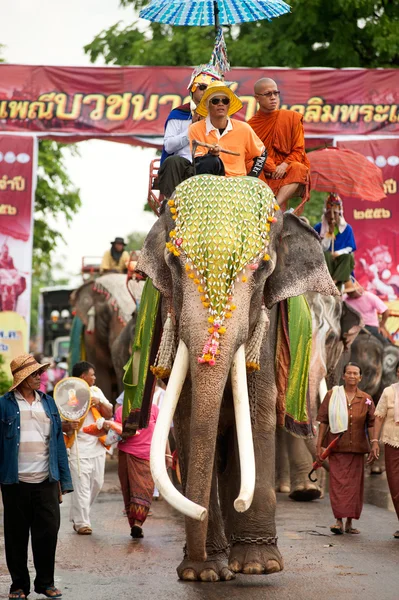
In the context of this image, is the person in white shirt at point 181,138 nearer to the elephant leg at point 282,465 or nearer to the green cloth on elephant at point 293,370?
the green cloth on elephant at point 293,370

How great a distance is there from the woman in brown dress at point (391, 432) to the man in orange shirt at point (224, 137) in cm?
356

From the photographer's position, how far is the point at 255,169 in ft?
30.5

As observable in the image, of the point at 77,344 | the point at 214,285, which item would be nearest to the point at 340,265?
the point at 77,344

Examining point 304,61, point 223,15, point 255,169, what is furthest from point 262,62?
point 255,169

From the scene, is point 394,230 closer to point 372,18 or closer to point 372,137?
point 372,137

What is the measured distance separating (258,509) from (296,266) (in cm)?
159

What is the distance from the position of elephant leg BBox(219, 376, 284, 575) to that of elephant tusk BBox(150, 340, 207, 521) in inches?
36.4

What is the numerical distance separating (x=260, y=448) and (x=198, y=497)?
1338mm

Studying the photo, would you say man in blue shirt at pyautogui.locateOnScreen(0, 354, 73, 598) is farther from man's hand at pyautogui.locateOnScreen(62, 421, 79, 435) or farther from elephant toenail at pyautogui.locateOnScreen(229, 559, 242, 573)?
man's hand at pyautogui.locateOnScreen(62, 421, 79, 435)

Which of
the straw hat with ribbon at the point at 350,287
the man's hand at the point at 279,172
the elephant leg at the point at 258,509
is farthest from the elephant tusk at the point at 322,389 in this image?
the elephant leg at the point at 258,509

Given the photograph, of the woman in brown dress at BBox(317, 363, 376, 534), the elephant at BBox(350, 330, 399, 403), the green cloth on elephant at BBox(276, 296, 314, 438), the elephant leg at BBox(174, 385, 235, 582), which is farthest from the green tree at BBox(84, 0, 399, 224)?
the elephant leg at BBox(174, 385, 235, 582)

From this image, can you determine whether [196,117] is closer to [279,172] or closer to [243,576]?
[279,172]

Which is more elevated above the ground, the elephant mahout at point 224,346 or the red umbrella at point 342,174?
the red umbrella at point 342,174

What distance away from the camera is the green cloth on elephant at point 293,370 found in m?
9.38
